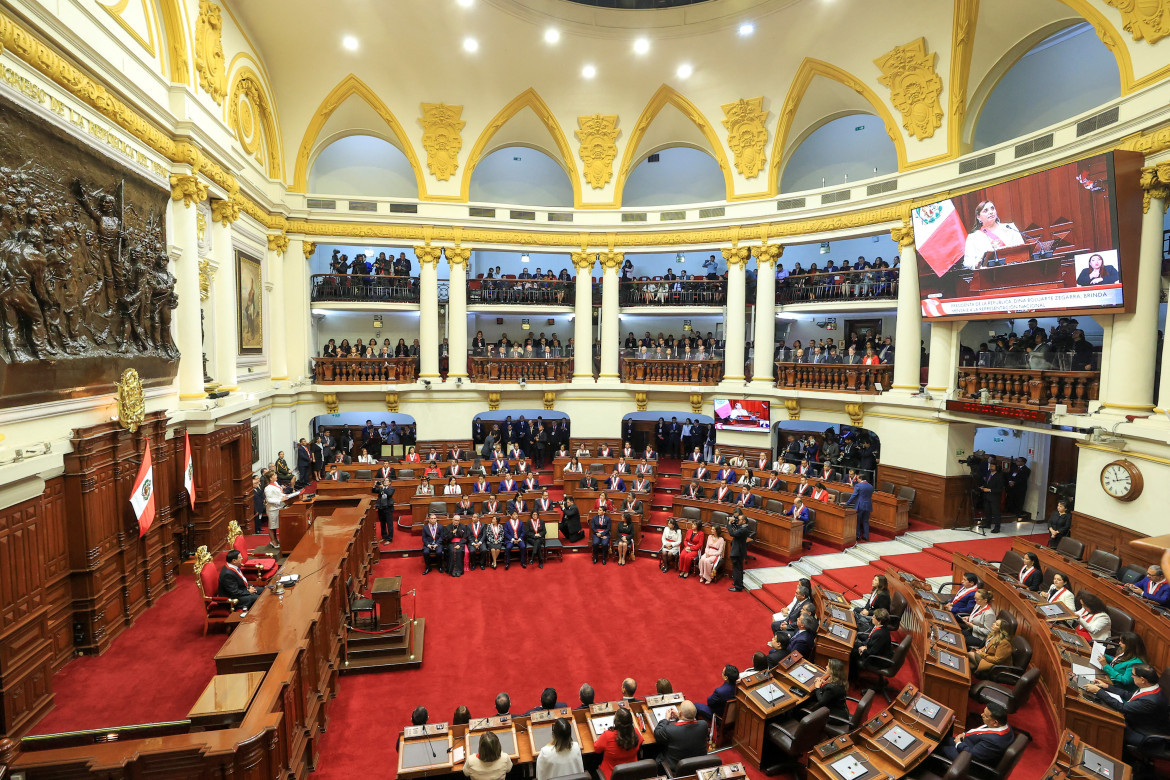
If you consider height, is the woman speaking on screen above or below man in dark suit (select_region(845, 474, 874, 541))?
above

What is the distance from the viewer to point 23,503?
663 cm

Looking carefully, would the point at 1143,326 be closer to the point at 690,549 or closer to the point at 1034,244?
the point at 1034,244

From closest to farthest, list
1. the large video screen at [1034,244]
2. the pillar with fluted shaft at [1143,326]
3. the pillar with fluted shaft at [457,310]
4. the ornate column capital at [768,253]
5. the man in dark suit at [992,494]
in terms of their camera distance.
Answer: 1. the pillar with fluted shaft at [1143,326]
2. the large video screen at [1034,244]
3. the man in dark suit at [992,494]
4. the ornate column capital at [768,253]
5. the pillar with fluted shaft at [457,310]

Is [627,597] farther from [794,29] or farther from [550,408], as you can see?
[794,29]

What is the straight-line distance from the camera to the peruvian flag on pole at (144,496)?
28.2 feet

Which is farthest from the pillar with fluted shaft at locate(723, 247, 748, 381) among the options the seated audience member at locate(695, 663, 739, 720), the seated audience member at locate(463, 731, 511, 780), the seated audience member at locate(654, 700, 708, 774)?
the seated audience member at locate(463, 731, 511, 780)

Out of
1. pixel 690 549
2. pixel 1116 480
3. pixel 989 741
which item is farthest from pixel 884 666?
pixel 1116 480

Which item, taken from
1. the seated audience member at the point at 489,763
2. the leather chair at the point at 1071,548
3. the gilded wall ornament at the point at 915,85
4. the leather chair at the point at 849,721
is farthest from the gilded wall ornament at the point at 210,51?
the leather chair at the point at 1071,548

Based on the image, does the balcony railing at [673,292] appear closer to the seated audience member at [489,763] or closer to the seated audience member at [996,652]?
the seated audience member at [996,652]

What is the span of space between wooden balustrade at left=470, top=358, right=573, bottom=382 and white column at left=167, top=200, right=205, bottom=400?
9.75m

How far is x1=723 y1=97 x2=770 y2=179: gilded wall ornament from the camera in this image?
17859 millimetres

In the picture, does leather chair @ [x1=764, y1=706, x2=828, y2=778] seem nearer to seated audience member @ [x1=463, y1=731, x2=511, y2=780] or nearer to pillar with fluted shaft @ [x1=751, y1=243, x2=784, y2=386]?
seated audience member @ [x1=463, y1=731, x2=511, y2=780]

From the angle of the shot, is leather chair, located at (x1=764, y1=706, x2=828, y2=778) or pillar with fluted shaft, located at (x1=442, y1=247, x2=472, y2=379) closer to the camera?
leather chair, located at (x1=764, y1=706, x2=828, y2=778)

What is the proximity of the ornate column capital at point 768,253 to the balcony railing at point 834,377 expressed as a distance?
11.1ft
